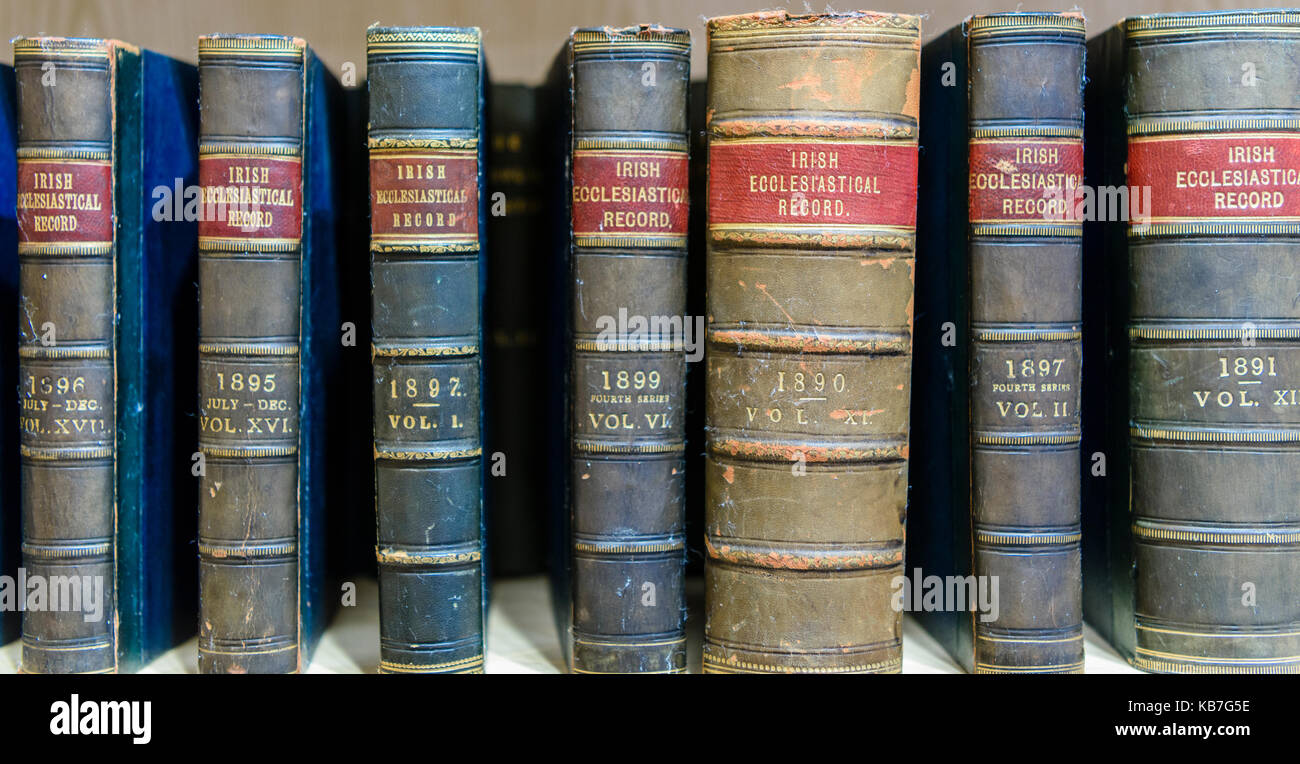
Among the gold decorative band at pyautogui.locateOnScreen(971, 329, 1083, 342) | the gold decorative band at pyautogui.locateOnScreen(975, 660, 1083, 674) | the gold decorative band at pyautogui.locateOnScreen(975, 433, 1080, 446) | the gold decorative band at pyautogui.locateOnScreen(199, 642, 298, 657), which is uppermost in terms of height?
the gold decorative band at pyautogui.locateOnScreen(971, 329, 1083, 342)

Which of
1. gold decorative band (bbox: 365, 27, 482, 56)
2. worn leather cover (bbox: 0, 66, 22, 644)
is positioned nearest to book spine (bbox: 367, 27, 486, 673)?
gold decorative band (bbox: 365, 27, 482, 56)

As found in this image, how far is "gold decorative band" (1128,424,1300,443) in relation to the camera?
99 centimetres

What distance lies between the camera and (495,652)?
1.08 meters

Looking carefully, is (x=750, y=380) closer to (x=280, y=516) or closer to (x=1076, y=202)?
→ (x=1076, y=202)

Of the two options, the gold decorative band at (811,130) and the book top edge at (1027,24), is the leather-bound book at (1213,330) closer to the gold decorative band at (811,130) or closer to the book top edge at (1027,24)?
the book top edge at (1027,24)

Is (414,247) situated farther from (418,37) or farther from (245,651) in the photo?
(245,651)

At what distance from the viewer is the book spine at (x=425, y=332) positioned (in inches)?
37.6

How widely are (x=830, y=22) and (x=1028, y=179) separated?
23cm

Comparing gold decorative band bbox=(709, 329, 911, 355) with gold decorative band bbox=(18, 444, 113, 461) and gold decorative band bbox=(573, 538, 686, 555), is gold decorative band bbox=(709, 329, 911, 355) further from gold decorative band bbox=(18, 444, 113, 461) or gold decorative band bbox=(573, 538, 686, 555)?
gold decorative band bbox=(18, 444, 113, 461)

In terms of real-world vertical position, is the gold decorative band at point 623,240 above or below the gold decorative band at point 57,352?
above

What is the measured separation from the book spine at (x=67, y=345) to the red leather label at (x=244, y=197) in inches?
4.0

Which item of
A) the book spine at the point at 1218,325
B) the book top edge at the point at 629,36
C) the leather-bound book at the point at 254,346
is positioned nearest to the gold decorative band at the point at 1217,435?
the book spine at the point at 1218,325

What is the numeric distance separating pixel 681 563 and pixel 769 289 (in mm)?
272

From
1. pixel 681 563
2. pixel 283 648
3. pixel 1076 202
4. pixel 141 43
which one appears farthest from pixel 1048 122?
pixel 141 43
